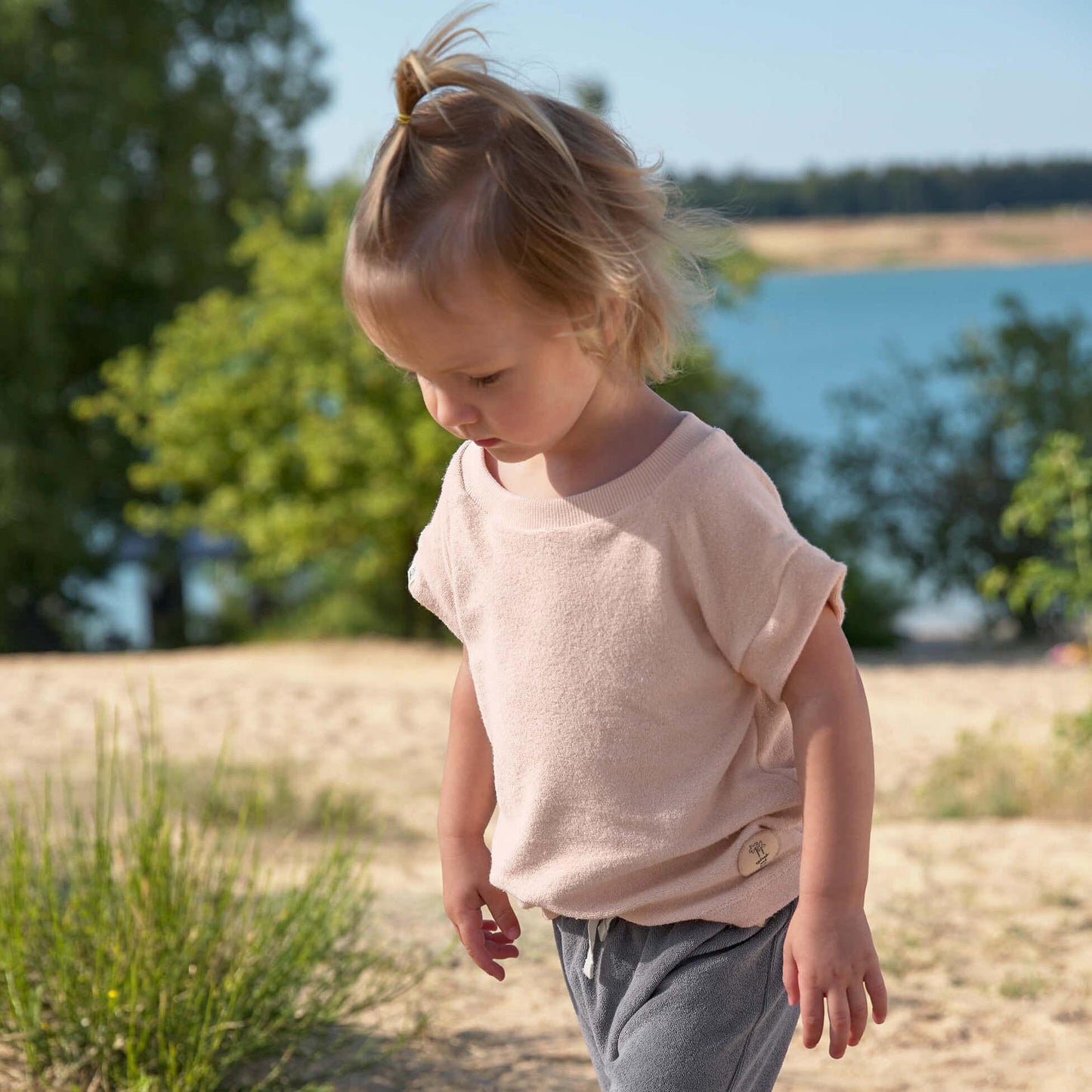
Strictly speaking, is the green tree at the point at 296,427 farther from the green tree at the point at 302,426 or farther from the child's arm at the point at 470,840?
the child's arm at the point at 470,840

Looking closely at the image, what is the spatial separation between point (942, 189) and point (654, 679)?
48.0 meters

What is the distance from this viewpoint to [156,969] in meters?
2.33

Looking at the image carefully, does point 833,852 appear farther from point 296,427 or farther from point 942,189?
point 942,189

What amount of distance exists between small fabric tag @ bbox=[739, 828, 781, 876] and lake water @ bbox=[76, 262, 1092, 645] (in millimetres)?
1061

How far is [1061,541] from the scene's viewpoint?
458cm

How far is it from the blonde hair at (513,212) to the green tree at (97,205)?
1257 centimetres

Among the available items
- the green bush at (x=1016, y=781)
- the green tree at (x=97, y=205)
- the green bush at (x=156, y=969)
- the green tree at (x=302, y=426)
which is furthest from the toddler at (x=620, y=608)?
the green tree at (x=97, y=205)

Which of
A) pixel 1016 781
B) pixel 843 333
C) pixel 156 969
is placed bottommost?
pixel 843 333

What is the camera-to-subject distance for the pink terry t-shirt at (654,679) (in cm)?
147

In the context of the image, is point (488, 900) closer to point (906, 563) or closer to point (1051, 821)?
point (1051, 821)

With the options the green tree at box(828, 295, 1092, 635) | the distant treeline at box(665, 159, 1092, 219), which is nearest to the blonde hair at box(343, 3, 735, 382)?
the green tree at box(828, 295, 1092, 635)

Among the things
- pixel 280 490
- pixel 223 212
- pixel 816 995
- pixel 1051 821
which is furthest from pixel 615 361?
pixel 223 212

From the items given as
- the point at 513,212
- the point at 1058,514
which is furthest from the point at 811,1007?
the point at 1058,514

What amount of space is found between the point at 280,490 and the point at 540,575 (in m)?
8.99
